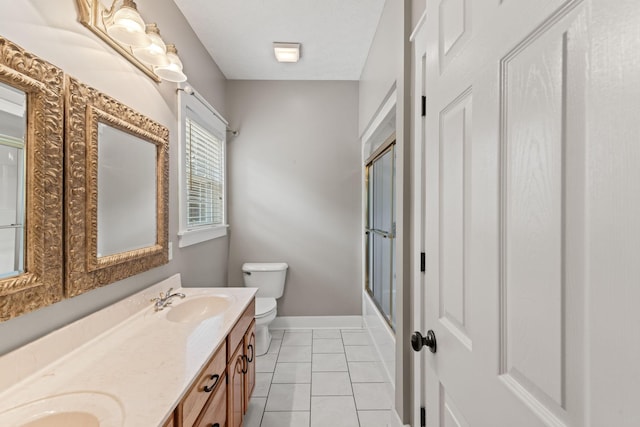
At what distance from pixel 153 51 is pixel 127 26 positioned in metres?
0.17

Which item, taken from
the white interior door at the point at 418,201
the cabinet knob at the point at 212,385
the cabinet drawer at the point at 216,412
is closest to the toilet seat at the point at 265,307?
the cabinet drawer at the point at 216,412

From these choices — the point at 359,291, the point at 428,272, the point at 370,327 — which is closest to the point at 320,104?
the point at 359,291

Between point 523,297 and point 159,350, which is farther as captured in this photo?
point 159,350

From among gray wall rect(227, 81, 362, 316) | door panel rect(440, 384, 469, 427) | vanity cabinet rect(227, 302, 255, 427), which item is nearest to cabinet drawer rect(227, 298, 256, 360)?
vanity cabinet rect(227, 302, 255, 427)

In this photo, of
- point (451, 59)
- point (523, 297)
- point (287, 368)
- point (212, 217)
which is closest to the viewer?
point (523, 297)

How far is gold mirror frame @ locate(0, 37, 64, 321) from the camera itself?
838 millimetres

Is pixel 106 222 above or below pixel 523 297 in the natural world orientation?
above

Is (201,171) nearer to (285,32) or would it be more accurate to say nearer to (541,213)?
(285,32)

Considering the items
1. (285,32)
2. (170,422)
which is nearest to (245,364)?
(170,422)

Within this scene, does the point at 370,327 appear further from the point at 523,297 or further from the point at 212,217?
the point at 523,297

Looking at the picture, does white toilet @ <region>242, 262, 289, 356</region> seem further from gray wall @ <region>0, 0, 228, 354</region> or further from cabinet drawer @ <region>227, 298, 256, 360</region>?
cabinet drawer @ <region>227, 298, 256, 360</region>

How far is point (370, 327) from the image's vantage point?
2.71m

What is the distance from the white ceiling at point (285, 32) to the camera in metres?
1.95

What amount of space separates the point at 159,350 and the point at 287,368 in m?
1.51
